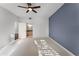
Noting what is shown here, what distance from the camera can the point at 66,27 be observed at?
2117 millimetres

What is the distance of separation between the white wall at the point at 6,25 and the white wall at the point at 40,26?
20cm

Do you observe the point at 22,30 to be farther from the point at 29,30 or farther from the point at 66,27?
the point at 66,27

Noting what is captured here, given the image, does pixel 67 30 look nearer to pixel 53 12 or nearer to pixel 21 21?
pixel 53 12

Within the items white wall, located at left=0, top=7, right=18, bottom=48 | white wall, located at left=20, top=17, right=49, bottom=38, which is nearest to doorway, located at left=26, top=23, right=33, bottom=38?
white wall, located at left=20, top=17, right=49, bottom=38

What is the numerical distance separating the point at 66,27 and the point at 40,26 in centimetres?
57

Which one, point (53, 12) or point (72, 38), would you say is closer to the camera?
point (53, 12)

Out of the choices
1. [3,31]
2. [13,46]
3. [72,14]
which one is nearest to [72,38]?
[72,14]

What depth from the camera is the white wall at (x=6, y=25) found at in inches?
64.4

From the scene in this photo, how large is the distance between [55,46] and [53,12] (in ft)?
1.88

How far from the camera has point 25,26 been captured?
6.15ft

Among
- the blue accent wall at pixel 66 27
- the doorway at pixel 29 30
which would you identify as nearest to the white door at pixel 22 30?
the doorway at pixel 29 30

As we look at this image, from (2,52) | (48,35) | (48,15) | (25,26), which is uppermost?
(48,15)

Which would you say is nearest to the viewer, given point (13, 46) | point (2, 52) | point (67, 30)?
point (2, 52)

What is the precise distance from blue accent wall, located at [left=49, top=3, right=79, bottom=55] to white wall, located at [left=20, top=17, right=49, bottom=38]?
0.27ft
